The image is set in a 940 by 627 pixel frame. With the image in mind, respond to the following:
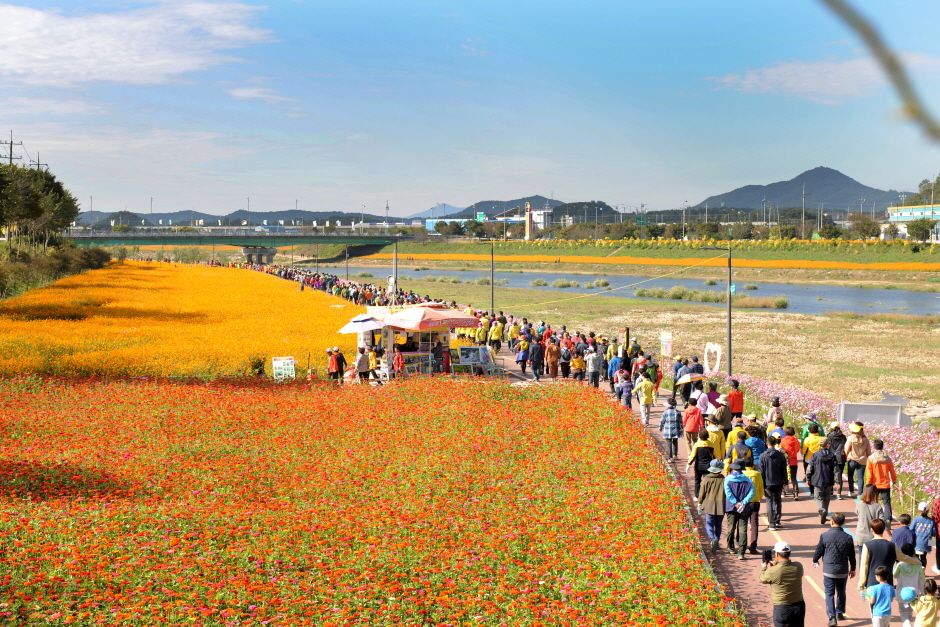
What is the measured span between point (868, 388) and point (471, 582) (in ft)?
71.9

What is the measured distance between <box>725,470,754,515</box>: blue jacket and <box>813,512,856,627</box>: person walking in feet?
5.44

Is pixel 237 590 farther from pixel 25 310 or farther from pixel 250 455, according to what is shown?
Result: pixel 25 310

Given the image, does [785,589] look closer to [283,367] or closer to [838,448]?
[838,448]

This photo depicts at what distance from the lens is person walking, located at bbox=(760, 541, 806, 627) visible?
8.35 metres

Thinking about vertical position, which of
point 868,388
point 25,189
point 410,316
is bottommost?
point 868,388

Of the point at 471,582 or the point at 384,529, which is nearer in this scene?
the point at 471,582

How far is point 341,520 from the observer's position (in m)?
10.9

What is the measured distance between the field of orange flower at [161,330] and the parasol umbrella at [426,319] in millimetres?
3756

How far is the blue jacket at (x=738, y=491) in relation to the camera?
1080 cm

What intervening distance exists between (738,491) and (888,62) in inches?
420

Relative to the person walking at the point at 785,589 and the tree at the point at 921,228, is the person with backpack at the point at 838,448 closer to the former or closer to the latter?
the person walking at the point at 785,589

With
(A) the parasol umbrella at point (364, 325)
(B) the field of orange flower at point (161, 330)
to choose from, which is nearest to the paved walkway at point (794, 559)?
(A) the parasol umbrella at point (364, 325)

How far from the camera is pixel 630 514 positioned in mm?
11133

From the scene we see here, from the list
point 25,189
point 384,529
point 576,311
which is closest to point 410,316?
point 384,529
